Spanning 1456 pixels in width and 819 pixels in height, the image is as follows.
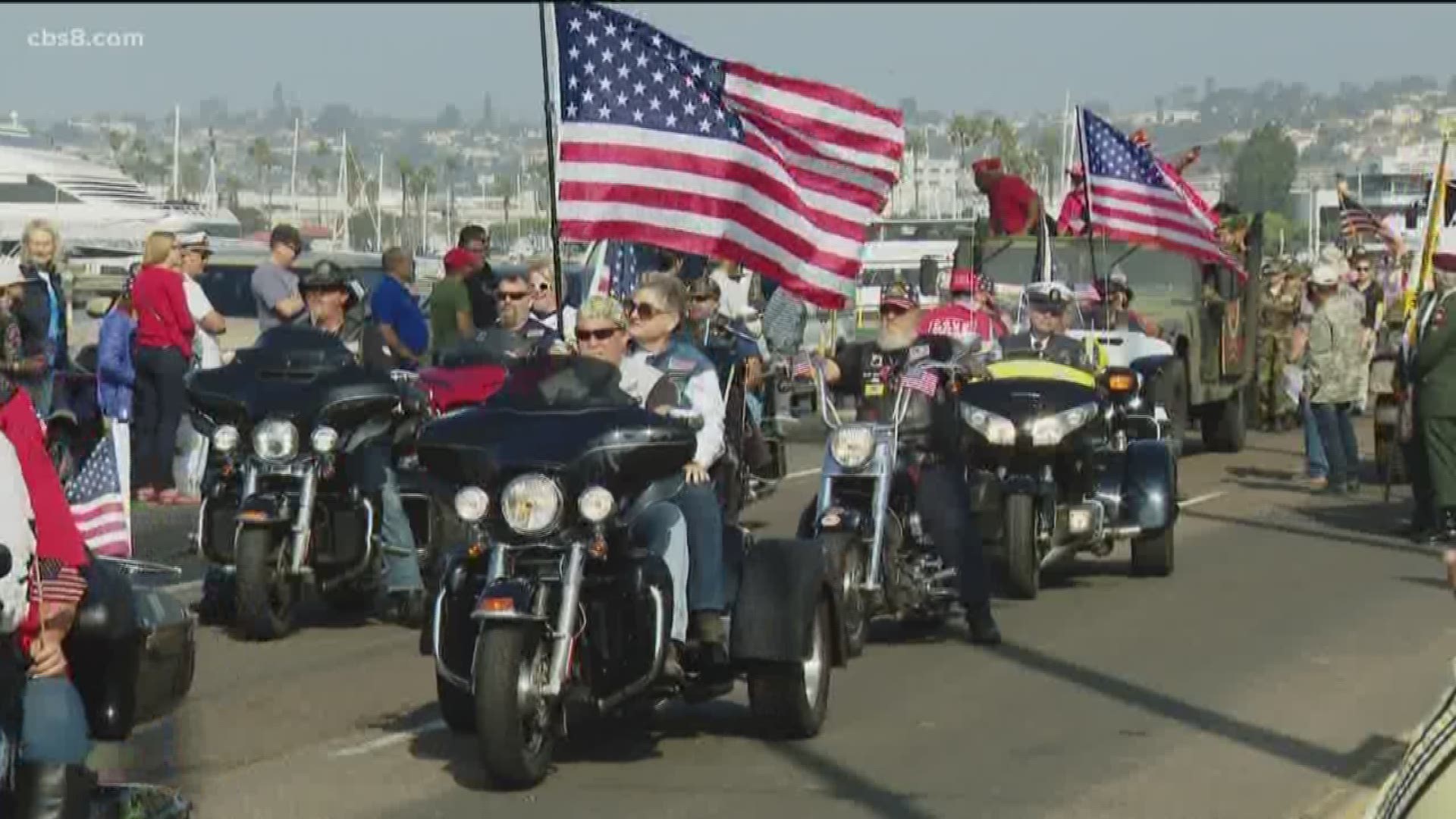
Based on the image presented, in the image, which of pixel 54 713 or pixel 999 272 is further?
pixel 999 272

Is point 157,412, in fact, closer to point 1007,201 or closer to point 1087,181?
point 1087,181

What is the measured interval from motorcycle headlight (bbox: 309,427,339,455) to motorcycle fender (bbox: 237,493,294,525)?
1.02 ft

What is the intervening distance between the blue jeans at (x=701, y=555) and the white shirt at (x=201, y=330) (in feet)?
29.3

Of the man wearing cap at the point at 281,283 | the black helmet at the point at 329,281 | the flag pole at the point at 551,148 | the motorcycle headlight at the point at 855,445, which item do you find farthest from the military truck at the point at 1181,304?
the flag pole at the point at 551,148

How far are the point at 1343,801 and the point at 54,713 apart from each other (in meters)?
4.23

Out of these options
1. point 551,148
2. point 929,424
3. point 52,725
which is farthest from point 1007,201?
point 52,725

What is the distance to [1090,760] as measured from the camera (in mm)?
9914

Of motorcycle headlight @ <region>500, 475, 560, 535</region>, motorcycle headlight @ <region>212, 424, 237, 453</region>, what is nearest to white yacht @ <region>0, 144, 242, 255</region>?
motorcycle headlight @ <region>212, 424, 237, 453</region>

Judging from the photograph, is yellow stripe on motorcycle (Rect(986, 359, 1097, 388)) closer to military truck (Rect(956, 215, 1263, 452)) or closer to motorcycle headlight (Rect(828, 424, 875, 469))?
motorcycle headlight (Rect(828, 424, 875, 469))

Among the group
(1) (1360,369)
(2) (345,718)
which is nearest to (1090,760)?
(2) (345,718)

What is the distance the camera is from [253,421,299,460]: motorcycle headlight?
1335 centimetres

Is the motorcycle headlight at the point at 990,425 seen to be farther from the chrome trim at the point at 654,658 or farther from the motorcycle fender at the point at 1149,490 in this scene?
the chrome trim at the point at 654,658

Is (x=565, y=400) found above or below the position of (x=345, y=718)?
above

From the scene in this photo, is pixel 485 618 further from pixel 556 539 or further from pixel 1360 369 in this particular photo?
pixel 1360 369
